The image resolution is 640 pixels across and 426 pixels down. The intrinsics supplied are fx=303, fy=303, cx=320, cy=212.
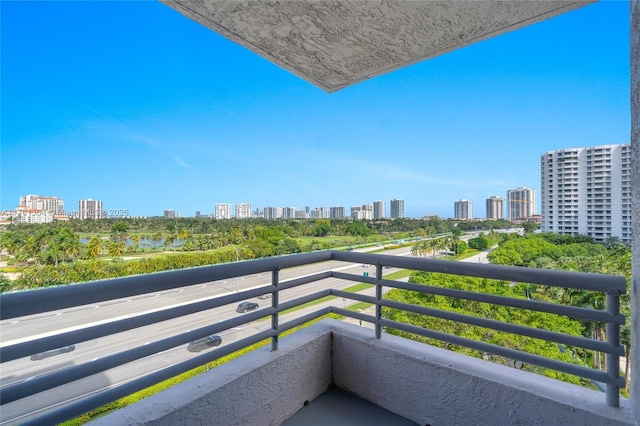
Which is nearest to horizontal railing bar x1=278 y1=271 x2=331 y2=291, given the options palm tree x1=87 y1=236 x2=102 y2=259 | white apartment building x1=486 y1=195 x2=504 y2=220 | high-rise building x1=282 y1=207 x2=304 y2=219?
palm tree x1=87 y1=236 x2=102 y2=259

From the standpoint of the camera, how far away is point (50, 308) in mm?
800

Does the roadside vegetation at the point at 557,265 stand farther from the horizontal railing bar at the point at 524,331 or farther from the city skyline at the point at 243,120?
the city skyline at the point at 243,120

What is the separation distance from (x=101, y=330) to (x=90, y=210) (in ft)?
38.9

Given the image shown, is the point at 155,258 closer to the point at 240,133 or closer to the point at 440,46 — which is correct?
the point at 440,46

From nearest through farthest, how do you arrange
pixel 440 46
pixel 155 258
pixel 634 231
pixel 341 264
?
pixel 634 231, pixel 440 46, pixel 341 264, pixel 155 258

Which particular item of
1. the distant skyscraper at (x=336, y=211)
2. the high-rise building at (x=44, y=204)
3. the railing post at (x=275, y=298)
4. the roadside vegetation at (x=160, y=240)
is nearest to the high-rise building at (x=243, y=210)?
the roadside vegetation at (x=160, y=240)

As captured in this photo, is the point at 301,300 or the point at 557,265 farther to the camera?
the point at 557,265

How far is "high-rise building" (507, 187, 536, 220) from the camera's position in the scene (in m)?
7.66

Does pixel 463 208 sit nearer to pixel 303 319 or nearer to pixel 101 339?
pixel 303 319

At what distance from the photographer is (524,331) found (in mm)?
1237

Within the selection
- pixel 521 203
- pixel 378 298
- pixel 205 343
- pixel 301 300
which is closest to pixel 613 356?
pixel 378 298

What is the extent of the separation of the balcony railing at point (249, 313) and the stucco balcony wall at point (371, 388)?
0.10 meters

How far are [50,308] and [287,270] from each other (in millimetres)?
921

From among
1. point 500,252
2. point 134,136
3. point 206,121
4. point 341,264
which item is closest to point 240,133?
point 206,121
